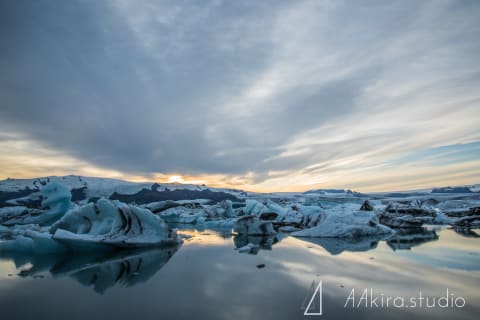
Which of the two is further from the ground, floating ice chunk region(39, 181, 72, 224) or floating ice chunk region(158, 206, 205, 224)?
floating ice chunk region(39, 181, 72, 224)

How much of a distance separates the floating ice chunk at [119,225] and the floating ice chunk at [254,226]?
4.22 m

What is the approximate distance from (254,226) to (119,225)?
5975 mm

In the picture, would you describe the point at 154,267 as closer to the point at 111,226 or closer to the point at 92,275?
the point at 92,275

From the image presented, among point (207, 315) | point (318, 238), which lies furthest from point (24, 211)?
point (207, 315)

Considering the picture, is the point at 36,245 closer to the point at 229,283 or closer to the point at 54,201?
the point at 229,283

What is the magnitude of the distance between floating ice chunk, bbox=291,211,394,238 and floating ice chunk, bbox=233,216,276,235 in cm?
143

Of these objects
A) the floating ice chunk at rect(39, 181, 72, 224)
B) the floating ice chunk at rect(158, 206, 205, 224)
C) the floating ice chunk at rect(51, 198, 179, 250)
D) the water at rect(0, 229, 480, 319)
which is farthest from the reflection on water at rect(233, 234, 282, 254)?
the floating ice chunk at rect(158, 206, 205, 224)

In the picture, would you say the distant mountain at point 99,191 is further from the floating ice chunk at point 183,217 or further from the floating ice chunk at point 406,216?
the floating ice chunk at point 406,216

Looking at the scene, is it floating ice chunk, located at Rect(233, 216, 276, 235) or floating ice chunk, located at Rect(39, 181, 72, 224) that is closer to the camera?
floating ice chunk, located at Rect(233, 216, 276, 235)

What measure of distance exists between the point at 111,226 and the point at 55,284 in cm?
361

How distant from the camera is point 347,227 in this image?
10.0 m

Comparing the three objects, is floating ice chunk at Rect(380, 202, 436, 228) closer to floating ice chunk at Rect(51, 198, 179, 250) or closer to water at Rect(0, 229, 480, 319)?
water at Rect(0, 229, 480, 319)

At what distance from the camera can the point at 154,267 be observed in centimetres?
534

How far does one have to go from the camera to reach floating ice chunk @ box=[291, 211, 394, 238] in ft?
32.6
